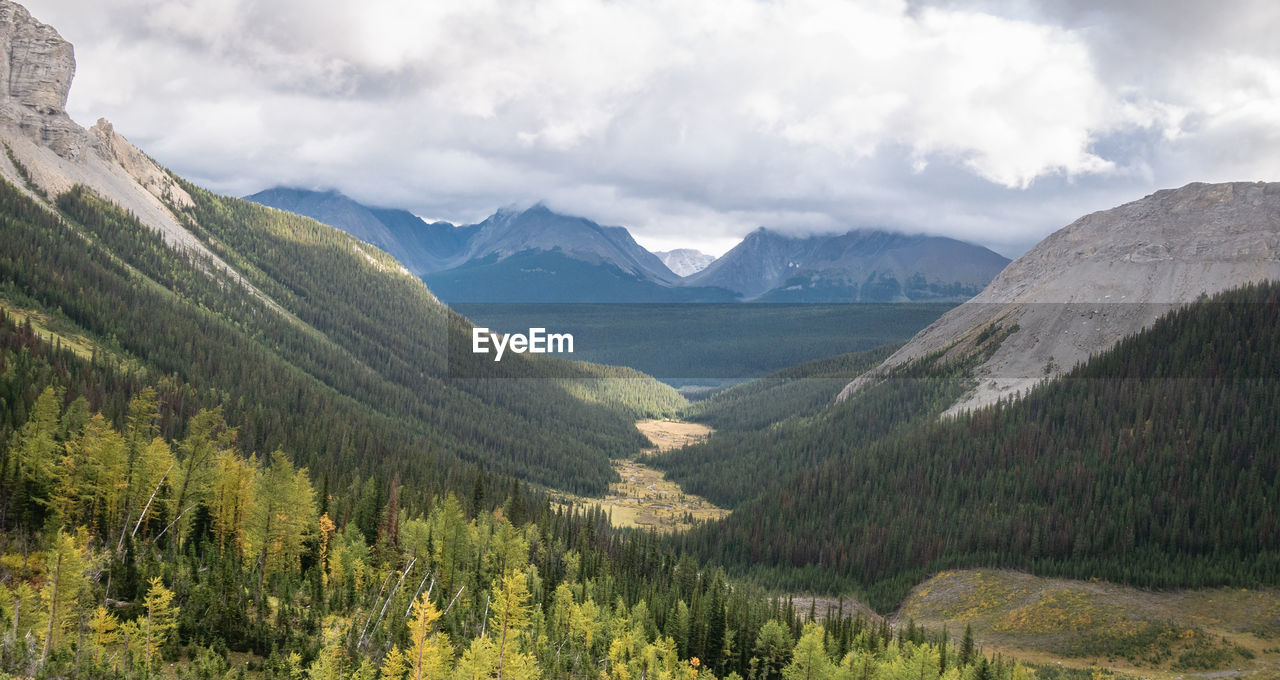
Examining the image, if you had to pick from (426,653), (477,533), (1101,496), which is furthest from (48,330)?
(1101,496)

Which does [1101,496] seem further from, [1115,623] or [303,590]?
[303,590]

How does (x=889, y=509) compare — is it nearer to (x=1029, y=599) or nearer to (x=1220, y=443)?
(x=1029, y=599)

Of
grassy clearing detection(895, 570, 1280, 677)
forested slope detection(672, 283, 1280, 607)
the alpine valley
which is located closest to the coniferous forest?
the alpine valley

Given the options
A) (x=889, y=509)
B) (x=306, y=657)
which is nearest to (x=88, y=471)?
(x=306, y=657)

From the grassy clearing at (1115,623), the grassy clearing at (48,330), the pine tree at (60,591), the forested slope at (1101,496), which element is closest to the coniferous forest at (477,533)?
the pine tree at (60,591)

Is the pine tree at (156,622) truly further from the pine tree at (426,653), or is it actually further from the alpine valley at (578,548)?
the pine tree at (426,653)
